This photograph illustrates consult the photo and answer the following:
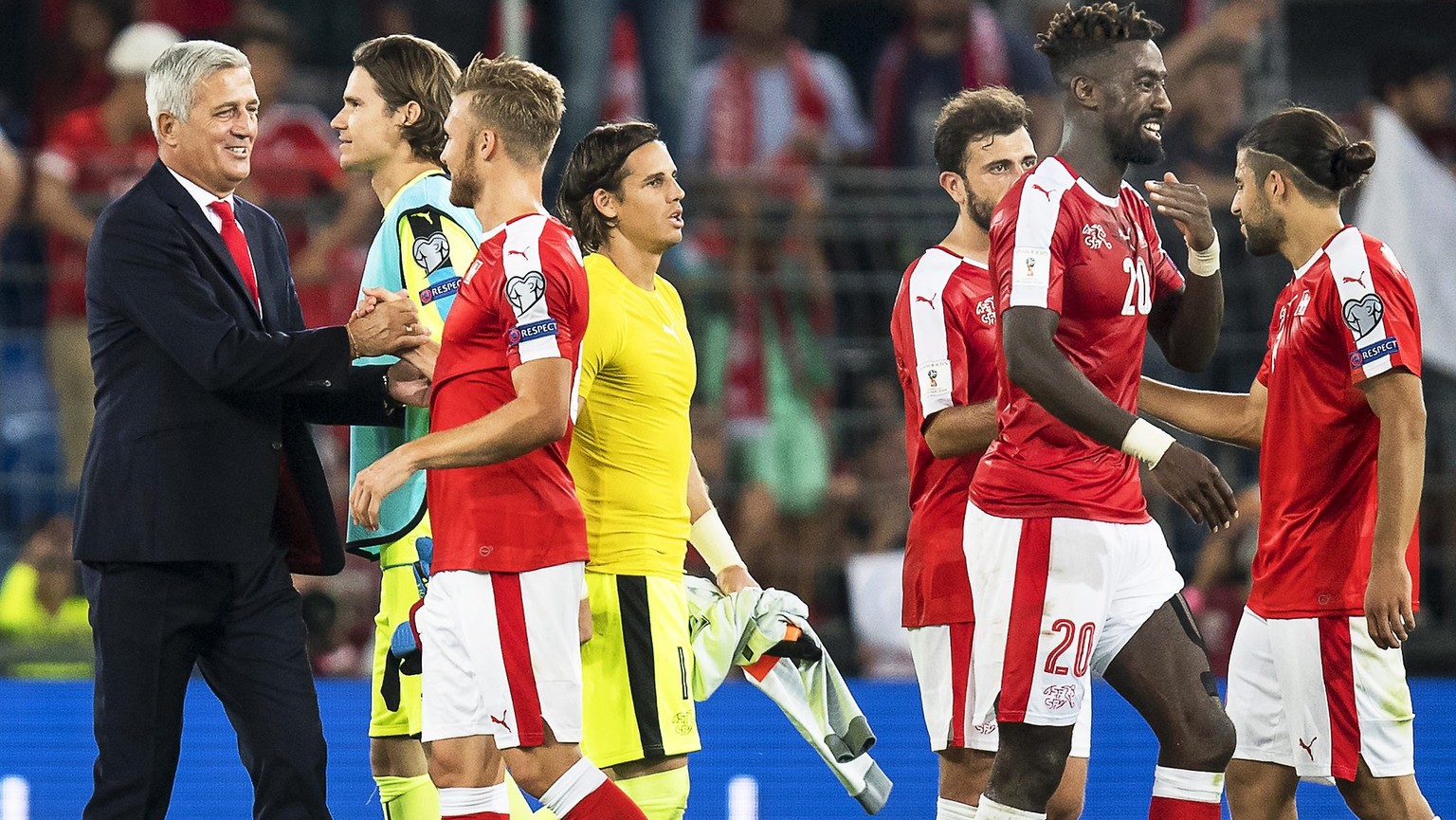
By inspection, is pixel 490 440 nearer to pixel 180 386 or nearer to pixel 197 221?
pixel 180 386

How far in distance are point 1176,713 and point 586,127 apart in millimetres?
6852

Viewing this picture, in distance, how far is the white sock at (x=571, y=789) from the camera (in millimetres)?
4523

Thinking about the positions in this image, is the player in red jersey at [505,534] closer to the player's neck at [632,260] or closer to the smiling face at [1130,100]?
the player's neck at [632,260]

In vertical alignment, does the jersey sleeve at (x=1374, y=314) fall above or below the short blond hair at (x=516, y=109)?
below

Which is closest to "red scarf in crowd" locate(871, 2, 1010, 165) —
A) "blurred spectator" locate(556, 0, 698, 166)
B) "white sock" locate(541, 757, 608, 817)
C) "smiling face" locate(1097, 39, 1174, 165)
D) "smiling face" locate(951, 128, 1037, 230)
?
"blurred spectator" locate(556, 0, 698, 166)

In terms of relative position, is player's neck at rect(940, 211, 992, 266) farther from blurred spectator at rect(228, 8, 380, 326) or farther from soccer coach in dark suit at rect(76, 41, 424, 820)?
blurred spectator at rect(228, 8, 380, 326)

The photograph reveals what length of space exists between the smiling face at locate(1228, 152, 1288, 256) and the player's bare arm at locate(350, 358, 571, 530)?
6.39 ft

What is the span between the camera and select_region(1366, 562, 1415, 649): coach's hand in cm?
464

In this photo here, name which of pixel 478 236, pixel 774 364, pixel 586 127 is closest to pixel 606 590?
pixel 478 236

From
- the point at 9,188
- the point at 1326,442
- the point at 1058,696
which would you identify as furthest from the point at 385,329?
the point at 9,188

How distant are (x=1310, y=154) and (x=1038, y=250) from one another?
1001 mm

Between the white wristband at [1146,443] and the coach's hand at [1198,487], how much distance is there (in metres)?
0.03

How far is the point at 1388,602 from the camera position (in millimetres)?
4641

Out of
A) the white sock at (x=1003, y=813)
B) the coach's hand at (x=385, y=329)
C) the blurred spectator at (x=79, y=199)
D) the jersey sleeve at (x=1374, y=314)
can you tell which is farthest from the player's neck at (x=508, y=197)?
the blurred spectator at (x=79, y=199)
